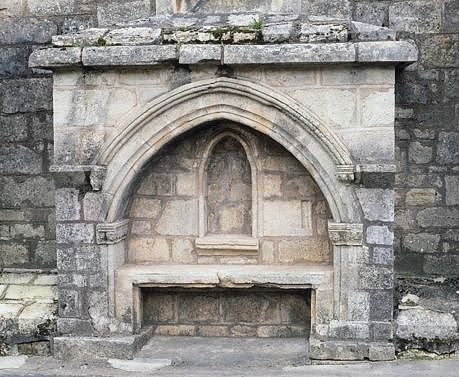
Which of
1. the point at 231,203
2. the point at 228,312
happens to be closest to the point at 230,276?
the point at 228,312

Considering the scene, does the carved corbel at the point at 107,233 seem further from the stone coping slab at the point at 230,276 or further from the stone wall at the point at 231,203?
the stone wall at the point at 231,203

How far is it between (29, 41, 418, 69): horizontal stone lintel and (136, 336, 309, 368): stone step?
2.20 meters

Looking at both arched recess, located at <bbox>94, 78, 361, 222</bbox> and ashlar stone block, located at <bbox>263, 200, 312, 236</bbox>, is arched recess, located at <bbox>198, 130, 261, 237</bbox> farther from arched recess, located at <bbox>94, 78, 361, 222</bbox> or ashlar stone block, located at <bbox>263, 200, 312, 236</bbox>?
arched recess, located at <bbox>94, 78, 361, 222</bbox>

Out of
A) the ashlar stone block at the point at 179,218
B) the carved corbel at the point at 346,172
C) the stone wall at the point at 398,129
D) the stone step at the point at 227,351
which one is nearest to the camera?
the carved corbel at the point at 346,172

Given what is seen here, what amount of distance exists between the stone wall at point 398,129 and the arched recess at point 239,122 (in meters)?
1.15

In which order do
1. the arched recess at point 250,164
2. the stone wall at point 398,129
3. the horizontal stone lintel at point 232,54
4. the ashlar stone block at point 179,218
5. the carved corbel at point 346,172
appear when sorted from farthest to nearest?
the stone wall at point 398,129, the ashlar stone block at point 179,218, the arched recess at point 250,164, the carved corbel at point 346,172, the horizontal stone lintel at point 232,54

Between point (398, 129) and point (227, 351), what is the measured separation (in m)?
2.46

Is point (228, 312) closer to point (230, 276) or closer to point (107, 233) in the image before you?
point (230, 276)

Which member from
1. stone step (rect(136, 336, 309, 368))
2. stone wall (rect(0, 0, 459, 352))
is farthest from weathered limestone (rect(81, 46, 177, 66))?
stone step (rect(136, 336, 309, 368))

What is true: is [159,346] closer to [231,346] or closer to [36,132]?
[231,346]

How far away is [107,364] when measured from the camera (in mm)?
4715

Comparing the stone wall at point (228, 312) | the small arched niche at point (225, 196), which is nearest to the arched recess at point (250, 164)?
the small arched niche at point (225, 196)

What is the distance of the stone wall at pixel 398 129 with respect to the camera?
18.1ft

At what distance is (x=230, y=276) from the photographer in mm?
4816
